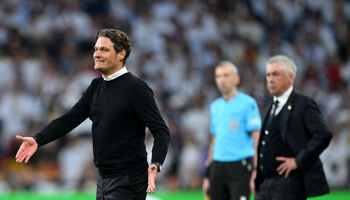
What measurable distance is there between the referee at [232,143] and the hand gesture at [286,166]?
1796 millimetres

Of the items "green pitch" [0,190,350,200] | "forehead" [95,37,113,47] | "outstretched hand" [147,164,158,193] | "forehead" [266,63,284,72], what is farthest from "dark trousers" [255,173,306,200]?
"green pitch" [0,190,350,200]

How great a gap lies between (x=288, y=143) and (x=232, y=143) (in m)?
1.94

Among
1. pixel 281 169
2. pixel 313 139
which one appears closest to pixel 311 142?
pixel 313 139

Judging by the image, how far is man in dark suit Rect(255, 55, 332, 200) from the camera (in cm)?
653

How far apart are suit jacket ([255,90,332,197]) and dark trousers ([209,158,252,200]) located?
180cm

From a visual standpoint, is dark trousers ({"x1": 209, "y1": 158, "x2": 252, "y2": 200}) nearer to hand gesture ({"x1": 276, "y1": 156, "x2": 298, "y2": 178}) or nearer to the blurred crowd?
hand gesture ({"x1": 276, "y1": 156, "x2": 298, "y2": 178})

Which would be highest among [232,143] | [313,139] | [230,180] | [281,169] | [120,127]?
[120,127]

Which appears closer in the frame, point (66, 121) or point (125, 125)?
point (125, 125)

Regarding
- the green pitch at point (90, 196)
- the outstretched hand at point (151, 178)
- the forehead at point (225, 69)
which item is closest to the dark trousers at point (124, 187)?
the outstretched hand at point (151, 178)

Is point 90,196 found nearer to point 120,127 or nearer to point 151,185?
point 120,127

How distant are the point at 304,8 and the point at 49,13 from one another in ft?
22.5

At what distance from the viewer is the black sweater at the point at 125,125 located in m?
5.49

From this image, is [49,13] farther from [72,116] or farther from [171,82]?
[72,116]

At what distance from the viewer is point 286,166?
6.61 meters
